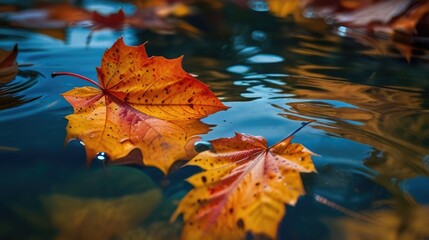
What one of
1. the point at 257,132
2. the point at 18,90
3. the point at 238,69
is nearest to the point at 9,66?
the point at 18,90

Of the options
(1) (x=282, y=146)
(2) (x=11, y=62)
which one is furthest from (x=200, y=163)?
(2) (x=11, y=62)

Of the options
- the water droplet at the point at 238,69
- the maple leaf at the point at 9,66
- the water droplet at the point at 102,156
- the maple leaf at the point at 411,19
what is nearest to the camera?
the water droplet at the point at 102,156

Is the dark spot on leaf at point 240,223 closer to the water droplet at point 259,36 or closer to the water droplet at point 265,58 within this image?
the water droplet at point 265,58

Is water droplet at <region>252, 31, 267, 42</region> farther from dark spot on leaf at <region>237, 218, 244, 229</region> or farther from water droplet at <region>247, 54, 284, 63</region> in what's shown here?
dark spot on leaf at <region>237, 218, 244, 229</region>

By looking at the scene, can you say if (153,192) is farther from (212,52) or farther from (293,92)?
(212,52)

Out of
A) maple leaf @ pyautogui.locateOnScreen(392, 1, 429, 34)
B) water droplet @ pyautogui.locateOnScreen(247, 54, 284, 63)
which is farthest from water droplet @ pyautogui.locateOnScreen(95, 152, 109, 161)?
maple leaf @ pyautogui.locateOnScreen(392, 1, 429, 34)

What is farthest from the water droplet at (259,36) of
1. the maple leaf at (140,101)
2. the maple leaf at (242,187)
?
the maple leaf at (242,187)
